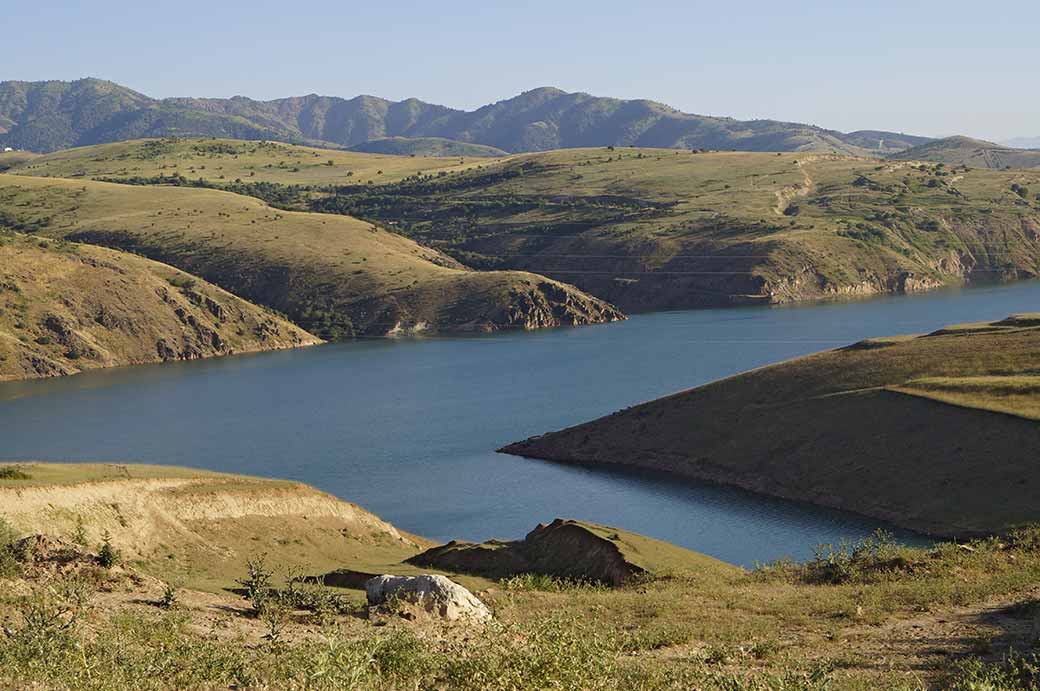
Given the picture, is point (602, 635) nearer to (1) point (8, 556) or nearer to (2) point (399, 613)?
(2) point (399, 613)

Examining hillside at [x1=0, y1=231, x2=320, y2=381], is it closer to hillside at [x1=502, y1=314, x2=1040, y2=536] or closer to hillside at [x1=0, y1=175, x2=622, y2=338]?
hillside at [x1=0, y1=175, x2=622, y2=338]

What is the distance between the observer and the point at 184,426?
99375mm

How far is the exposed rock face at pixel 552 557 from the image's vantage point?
4022 cm

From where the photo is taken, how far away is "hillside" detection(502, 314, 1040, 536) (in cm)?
5944

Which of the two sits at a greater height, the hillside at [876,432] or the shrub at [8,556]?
the shrub at [8,556]

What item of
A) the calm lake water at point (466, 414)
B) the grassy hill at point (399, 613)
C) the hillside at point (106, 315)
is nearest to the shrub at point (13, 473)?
the grassy hill at point (399, 613)

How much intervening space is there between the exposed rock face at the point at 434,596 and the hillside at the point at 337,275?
133 m

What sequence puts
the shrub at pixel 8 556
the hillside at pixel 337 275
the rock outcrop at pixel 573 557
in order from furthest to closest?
the hillside at pixel 337 275 < the rock outcrop at pixel 573 557 < the shrub at pixel 8 556

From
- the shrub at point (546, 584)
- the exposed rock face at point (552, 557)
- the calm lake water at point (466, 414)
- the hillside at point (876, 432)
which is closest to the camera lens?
the shrub at point (546, 584)

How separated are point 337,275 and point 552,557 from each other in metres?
138

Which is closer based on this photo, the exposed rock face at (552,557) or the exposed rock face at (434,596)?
the exposed rock face at (434,596)

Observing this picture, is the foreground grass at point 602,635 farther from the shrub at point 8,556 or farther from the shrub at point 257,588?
the shrub at point 257,588

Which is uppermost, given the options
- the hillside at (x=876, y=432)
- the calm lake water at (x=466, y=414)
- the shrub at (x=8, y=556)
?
the shrub at (x=8, y=556)

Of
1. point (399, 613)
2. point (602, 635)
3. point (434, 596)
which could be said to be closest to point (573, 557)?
point (434, 596)
